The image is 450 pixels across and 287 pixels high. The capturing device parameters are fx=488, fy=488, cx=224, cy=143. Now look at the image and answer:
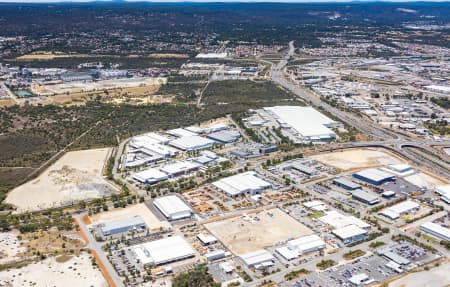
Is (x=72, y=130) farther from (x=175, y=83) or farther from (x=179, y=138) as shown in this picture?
(x=175, y=83)

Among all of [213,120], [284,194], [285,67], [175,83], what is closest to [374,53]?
[285,67]

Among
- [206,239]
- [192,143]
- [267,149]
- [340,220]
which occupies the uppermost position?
[267,149]

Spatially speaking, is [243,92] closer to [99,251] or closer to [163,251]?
[163,251]

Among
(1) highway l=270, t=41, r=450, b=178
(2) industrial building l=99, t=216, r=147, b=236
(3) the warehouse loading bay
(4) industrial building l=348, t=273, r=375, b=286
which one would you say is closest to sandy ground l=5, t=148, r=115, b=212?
(3) the warehouse loading bay

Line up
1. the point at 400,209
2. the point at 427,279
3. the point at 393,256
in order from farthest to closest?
the point at 400,209
the point at 393,256
the point at 427,279

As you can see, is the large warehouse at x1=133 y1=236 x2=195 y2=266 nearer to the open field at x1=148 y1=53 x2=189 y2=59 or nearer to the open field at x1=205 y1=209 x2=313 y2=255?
the open field at x1=205 y1=209 x2=313 y2=255

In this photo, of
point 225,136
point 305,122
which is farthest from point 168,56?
point 225,136

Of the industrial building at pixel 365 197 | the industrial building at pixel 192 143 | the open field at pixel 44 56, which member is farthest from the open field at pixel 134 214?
the open field at pixel 44 56
